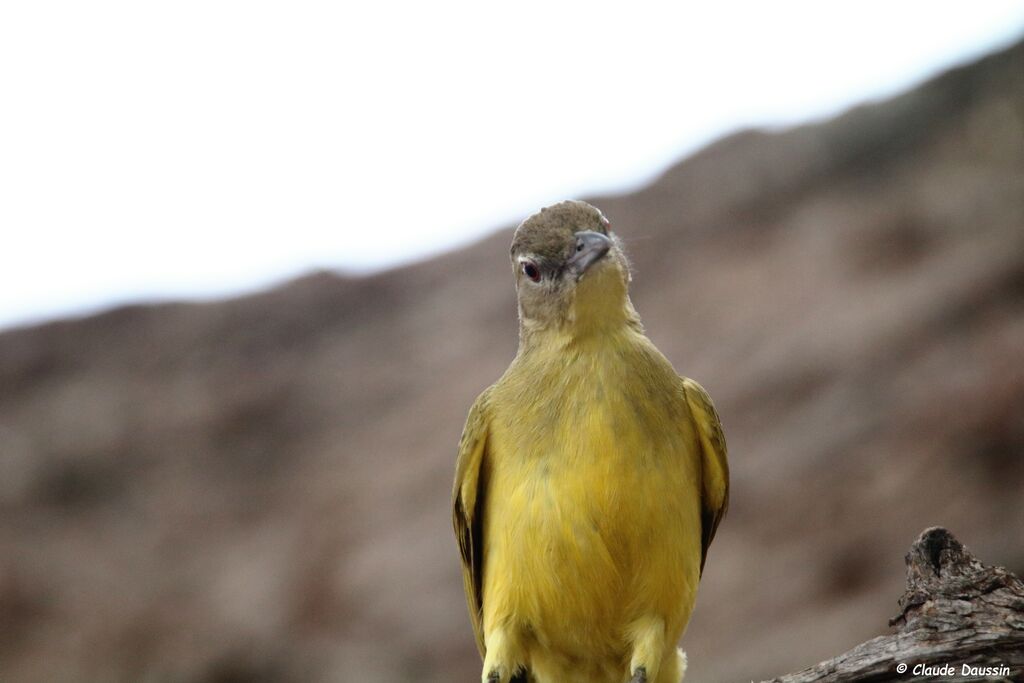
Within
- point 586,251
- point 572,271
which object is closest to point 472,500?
point 572,271

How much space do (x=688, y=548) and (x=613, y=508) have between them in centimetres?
46

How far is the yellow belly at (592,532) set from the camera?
16.3 ft

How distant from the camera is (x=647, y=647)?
507 centimetres

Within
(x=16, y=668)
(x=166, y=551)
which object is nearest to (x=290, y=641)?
(x=166, y=551)

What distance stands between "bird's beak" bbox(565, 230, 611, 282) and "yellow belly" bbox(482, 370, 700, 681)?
2.01 ft

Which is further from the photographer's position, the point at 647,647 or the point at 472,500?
the point at 472,500

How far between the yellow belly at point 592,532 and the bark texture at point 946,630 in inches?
29.3

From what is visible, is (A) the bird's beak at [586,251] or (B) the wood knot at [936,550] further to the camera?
(A) the bird's beak at [586,251]

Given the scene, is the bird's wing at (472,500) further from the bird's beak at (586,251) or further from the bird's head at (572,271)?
the bird's beak at (586,251)

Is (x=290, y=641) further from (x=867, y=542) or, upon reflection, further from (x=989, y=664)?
(x=989, y=664)

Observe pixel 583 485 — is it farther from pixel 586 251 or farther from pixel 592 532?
pixel 586 251

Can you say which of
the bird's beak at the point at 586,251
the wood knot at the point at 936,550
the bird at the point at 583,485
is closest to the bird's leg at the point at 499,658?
the bird at the point at 583,485

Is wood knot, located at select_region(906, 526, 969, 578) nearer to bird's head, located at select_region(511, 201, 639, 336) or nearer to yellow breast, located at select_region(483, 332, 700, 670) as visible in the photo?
yellow breast, located at select_region(483, 332, 700, 670)

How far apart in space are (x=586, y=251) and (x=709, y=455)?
1.16 m
